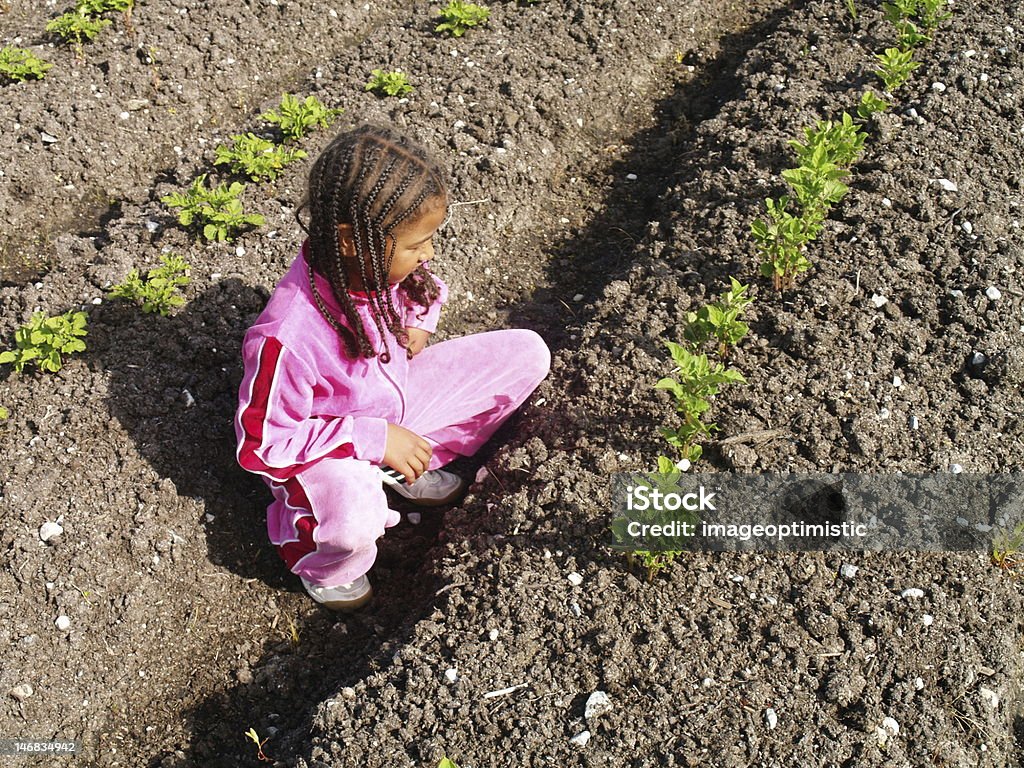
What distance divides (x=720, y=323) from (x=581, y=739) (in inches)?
61.7

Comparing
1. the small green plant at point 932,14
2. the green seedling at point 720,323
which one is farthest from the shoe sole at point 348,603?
the small green plant at point 932,14

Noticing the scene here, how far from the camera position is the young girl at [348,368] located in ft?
9.32

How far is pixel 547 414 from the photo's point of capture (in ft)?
12.3

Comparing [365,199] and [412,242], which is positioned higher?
[365,199]

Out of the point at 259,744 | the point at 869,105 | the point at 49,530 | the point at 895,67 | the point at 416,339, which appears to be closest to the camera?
the point at 259,744

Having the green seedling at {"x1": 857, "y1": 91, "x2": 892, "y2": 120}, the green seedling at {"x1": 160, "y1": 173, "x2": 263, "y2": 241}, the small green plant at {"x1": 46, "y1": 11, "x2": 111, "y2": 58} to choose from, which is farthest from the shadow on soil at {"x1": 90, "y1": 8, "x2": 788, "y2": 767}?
the small green plant at {"x1": 46, "y1": 11, "x2": 111, "y2": 58}

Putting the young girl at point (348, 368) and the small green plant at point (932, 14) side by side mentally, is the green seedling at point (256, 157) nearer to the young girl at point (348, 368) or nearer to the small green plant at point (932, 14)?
the young girl at point (348, 368)

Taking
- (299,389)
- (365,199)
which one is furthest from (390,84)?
(299,389)

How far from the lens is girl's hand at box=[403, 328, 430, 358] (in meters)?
3.58

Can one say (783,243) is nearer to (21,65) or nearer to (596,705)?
(596,705)

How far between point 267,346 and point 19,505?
1.29 metres

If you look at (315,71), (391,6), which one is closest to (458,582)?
(315,71)

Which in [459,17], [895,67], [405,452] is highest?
[895,67]

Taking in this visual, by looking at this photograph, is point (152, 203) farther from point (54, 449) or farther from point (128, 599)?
point (128, 599)
